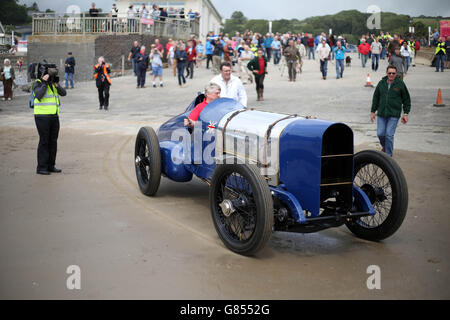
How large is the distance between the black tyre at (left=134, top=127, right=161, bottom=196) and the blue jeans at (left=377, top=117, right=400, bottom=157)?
4443 mm

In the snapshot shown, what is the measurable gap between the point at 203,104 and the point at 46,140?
334 centimetres

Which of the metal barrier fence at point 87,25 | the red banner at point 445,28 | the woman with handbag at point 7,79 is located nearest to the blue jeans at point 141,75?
the woman with handbag at point 7,79

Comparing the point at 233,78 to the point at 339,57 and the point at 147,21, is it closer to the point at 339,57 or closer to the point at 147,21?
the point at 339,57

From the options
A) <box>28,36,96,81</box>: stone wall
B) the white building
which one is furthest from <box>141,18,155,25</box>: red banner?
the white building

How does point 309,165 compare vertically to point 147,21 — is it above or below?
below

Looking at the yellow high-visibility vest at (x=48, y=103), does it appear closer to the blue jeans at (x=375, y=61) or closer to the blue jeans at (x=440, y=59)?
the blue jeans at (x=375, y=61)

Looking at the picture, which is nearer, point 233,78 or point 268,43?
point 233,78

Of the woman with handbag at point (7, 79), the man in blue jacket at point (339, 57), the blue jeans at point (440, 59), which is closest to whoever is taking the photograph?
the woman with handbag at point (7, 79)

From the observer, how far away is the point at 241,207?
540 cm

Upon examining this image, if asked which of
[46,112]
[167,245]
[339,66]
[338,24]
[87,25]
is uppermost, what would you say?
[338,24]

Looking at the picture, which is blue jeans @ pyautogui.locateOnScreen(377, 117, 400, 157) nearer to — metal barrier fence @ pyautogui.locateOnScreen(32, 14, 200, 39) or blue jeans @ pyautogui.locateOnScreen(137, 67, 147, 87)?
blue jeans @ pyautogui.locateOnScreen(137, 67, 147, 87)

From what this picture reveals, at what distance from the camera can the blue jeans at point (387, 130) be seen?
30.8 ft

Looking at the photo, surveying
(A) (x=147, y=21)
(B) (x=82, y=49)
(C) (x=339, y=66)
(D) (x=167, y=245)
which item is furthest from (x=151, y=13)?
(D) (x=167, y=245)

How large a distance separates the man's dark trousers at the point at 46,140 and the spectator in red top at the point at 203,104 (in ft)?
10.1
